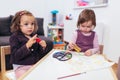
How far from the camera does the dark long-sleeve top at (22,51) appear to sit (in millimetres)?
1190

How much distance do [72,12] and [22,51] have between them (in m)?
3.05

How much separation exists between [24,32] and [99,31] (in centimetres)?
198

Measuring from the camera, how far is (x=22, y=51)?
1169 millimetres

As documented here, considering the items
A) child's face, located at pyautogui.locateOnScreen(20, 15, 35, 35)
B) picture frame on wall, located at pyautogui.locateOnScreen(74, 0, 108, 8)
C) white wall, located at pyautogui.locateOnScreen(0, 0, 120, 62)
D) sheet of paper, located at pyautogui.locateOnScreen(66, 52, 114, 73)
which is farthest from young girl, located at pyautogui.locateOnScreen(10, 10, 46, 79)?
picture frame on wall, located at pyautogui.locateOnScreen(74, 0, 108, 8)

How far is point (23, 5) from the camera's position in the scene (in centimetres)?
435

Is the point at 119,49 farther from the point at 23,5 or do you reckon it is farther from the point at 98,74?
the point at 23,5

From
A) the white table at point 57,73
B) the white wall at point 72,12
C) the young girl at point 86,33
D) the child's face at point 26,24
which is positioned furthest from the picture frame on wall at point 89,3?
the white table at point 57,73

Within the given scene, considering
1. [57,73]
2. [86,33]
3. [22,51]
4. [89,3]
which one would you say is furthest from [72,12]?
[57,73]

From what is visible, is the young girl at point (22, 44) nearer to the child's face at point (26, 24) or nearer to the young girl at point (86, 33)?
the child's face at point (26, 24)

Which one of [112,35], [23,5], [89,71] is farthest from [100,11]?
[89,71]

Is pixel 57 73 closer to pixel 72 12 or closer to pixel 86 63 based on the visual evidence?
pixel 86 63

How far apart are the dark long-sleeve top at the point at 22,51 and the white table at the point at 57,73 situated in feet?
0.82

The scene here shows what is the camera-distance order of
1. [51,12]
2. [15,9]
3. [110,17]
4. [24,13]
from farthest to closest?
1. [51,12]
2. [15,9]
3. [110,17]
4. [24,13]

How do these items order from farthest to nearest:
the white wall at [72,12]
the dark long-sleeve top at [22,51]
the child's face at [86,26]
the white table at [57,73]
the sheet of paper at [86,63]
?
the white wall at [72,12], the child's face at [86,26], the dark long-sleeve top at [22,51], the sheet of paper at [86,63], the white table at [57,73]
